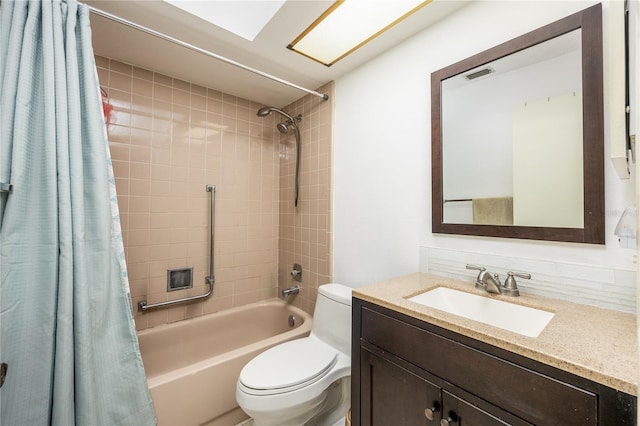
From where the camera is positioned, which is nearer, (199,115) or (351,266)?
(351,266)

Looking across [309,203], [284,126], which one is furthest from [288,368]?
[284,126]

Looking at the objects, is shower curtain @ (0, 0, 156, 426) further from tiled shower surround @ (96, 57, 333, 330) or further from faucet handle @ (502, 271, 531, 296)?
faucet handle @ (502, 271, 531, 296)

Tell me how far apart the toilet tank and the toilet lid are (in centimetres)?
6

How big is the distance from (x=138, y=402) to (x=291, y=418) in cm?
66

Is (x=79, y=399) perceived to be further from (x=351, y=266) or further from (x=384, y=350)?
(x=351, y=266)

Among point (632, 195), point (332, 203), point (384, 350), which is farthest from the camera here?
point (332, 203)

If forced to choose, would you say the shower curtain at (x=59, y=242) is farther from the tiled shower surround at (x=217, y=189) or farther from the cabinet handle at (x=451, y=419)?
the cabinet handle at (x=451, y=419)

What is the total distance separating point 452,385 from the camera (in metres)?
0.76

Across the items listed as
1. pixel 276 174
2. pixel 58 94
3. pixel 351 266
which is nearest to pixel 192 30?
pixel 58 94

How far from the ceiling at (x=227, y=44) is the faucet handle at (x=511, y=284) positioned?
4.01 ft

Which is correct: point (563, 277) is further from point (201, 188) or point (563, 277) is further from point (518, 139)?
point (201, 188)

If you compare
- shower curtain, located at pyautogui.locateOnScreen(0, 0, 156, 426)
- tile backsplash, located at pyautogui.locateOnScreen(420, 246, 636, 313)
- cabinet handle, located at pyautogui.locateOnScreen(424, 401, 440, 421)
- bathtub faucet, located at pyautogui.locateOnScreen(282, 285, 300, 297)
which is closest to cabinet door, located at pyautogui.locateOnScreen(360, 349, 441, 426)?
cabinet handle, located at pyautogui.locateOnScreen(424, 401, 440, 421)

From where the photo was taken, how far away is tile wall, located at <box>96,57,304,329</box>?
5.87ft

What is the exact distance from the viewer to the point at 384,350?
949 mm
